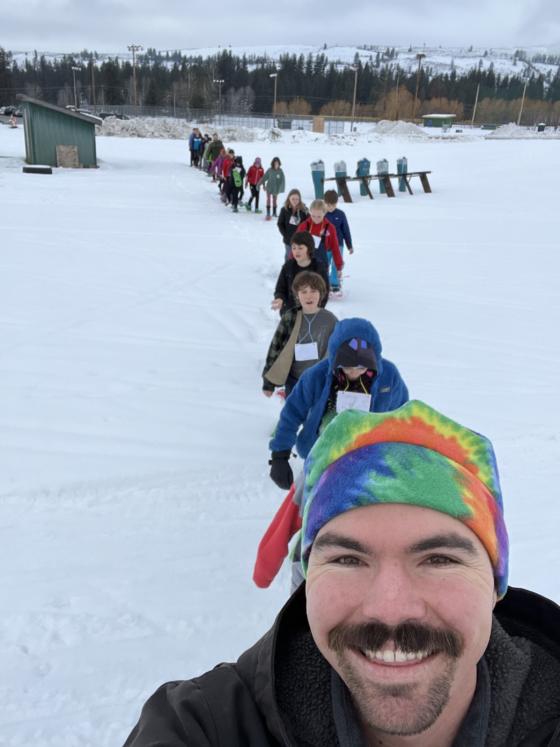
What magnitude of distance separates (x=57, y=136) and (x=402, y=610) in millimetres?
24818

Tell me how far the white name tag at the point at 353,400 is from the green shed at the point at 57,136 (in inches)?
878

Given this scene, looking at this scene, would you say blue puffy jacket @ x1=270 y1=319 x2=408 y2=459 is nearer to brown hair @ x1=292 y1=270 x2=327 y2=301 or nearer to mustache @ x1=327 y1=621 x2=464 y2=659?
brown hair @ x1=292 y1=270 x2=327 y2=301

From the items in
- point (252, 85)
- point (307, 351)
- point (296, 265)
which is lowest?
point (307, 351)

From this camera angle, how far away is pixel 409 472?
1.09 meters

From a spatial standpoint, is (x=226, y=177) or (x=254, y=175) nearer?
(x=254, y=175)

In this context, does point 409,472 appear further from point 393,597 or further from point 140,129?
point 140,129

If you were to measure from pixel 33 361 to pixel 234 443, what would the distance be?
264 centimetres

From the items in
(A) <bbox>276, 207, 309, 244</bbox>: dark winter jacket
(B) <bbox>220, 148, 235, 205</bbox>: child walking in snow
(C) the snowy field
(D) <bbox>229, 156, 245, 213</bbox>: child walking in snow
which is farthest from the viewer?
(B) <bbox>220, 148, 235, 205</bbox>: child walking in snow

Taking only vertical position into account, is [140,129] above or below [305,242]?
above

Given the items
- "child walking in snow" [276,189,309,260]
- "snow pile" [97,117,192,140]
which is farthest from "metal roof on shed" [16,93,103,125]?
"snow pile" [97,117,192,140]

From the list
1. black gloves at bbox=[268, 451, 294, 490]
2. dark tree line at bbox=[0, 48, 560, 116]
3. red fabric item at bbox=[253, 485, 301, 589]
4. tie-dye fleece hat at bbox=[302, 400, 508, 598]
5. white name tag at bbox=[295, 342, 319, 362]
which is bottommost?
black gloves at bbox=[268, 451, 294, 490]

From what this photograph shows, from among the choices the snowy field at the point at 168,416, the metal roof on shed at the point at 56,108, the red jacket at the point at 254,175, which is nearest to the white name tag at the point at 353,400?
the snowy field at the point at 168,416

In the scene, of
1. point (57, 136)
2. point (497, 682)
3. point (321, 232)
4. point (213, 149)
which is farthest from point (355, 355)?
point (57, 136)

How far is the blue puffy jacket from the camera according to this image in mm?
2879
